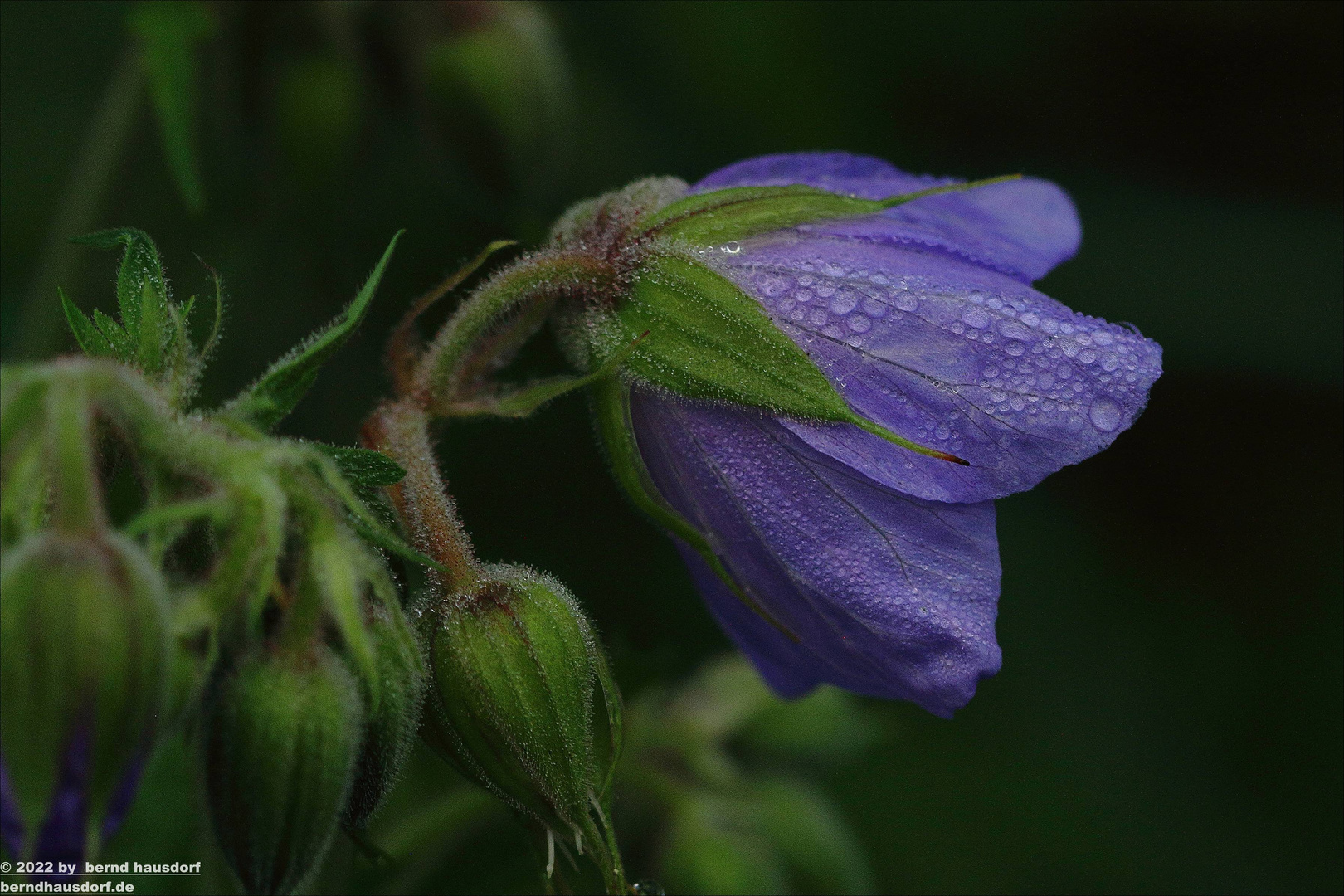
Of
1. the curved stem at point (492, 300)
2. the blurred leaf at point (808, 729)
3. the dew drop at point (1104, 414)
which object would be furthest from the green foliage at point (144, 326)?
the blurred leaf at point (808, 729)

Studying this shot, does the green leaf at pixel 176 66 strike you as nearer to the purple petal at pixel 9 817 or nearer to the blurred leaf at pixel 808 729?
the purple petal at pixel 9 817

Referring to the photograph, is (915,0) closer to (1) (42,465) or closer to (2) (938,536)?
(2) (938,536)

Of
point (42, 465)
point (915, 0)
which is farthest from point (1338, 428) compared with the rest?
point (42, 465)

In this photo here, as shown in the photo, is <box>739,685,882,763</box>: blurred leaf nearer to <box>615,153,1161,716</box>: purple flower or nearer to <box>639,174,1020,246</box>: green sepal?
<box>615,153,1161,716</box>: purple flower

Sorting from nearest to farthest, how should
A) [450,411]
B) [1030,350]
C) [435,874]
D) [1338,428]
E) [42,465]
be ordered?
[42,465] → [1030,350] → [450,411] → [435,874] → [1338,428]

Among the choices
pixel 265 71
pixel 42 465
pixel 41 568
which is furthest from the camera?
pixel 265 71

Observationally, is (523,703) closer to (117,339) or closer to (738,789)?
(117,339)
